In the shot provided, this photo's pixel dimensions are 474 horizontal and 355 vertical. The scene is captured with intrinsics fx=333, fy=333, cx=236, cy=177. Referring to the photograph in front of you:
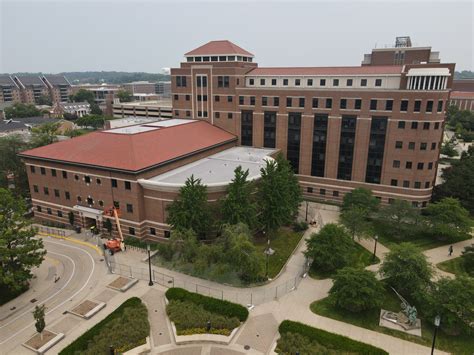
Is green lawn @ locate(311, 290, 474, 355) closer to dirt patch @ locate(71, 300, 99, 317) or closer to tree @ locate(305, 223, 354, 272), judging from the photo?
tree @ locate(305, 223, 354, 272)

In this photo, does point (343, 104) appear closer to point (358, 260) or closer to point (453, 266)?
point (358, 260)

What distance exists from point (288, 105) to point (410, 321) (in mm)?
39901

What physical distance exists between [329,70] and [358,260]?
34.8 meters

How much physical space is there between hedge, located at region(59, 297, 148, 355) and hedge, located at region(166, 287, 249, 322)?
129 inches

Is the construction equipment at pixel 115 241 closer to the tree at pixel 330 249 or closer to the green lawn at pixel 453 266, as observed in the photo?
the tree at pixel 330 249

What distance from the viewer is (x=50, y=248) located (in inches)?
1634

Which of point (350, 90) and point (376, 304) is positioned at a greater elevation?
point (350, 90)

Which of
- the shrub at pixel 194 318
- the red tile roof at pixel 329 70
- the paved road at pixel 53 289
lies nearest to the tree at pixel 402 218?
the red tile roof at pixel 329 70

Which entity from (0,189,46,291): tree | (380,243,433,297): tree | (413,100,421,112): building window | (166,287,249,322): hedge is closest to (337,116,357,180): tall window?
(413,100,421,112): building window

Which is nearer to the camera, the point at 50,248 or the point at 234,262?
the point at 234,262

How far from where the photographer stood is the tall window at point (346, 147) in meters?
54.6

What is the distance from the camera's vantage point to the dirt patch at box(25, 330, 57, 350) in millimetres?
25862

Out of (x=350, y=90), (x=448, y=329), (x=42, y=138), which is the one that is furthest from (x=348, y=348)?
(x=42, y=138)

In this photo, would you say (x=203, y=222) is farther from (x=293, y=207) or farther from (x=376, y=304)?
(x=376, y=304)
